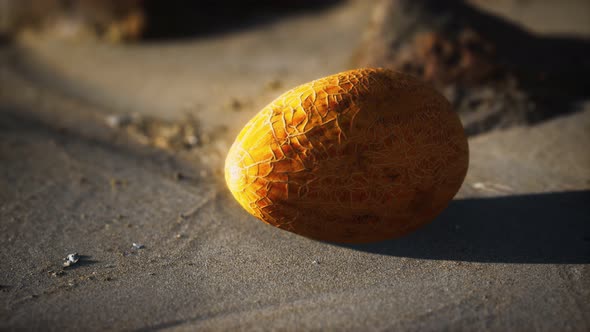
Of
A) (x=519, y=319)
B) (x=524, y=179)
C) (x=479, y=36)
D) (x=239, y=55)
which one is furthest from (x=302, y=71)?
(x=519, y=319)

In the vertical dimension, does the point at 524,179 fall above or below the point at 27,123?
below

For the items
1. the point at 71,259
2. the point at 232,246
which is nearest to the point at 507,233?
the point at 232,246

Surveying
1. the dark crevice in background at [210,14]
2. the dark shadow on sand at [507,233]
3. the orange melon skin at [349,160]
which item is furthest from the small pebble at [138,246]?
the dark crevice in background at [210,14]

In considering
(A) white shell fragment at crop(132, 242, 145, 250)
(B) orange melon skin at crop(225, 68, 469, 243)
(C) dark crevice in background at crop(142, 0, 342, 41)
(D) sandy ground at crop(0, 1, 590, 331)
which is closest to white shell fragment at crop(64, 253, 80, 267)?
(D) sandy ground at crop(0, 1, 590, 331)

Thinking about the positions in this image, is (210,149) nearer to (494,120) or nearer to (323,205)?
(323,205)

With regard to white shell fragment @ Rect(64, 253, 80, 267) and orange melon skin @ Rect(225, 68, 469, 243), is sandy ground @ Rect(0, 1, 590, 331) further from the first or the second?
orange melon skin @ Rect(225, 68, 469, 243)

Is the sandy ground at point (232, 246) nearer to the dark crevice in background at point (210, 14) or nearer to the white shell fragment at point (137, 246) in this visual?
the white shell fragment at point (137, 246)
